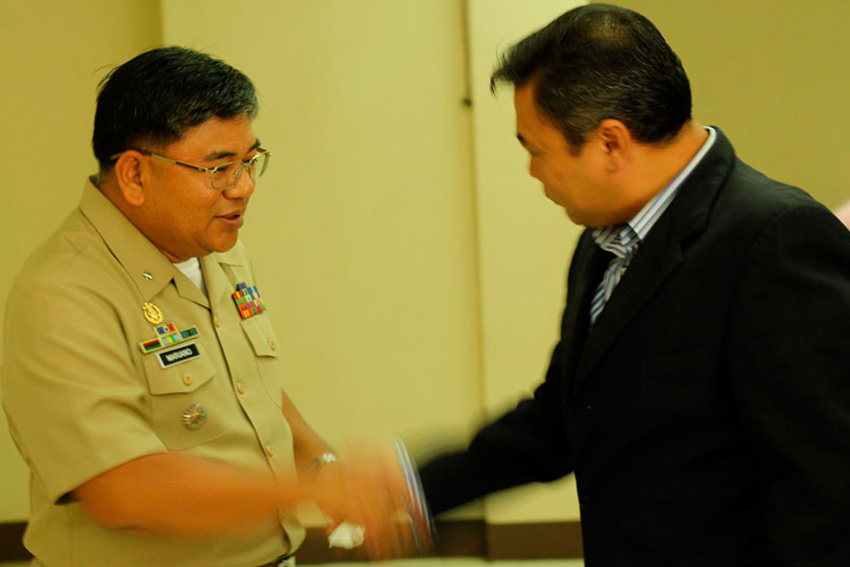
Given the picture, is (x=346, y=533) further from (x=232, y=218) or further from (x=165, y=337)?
(x=232, y=218)

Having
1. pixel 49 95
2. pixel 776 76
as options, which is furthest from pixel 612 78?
pixel 49 95

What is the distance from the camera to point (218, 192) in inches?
74.7

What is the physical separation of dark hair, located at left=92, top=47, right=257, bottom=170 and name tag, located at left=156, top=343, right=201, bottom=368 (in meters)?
0.40

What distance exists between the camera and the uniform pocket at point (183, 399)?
1781mm

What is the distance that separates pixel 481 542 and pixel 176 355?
239cm

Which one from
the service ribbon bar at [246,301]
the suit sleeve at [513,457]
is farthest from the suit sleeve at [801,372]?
the service ribbon bar at [246,301]

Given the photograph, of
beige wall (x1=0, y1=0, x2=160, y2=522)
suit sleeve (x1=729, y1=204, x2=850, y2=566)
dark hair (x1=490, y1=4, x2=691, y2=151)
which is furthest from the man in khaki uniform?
beige wall (x1=0, y1=0, x2=160, y2=522)

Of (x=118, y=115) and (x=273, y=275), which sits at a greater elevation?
(x=118, y=115)

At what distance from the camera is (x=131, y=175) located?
1847 millimetres

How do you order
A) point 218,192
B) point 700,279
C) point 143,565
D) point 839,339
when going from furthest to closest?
point 218,192, point 143,565, point 700,279, point 839,339

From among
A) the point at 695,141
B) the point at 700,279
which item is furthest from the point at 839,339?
the point at 695,141

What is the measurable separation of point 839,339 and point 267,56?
2874mm

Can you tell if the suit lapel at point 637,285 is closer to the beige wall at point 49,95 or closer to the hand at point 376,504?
the hand at point 376,504

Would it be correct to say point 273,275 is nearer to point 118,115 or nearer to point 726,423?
point 118,115
